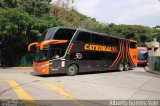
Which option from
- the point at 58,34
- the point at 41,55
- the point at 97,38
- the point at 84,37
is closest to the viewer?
the point at 41,55

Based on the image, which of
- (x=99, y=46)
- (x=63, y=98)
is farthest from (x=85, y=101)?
(x=99, y=46)

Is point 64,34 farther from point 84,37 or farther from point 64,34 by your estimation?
point 84,37

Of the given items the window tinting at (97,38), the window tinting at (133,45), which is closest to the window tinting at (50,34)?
the window tinting at (97,38)

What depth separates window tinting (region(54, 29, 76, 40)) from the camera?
867 inches

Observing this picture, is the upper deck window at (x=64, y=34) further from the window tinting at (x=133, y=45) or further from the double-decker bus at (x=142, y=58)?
the double-decker bus at (x=142, y=58)

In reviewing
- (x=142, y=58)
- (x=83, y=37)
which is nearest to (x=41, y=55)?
(x=83, y=37)

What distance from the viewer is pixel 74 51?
23234 millimetres

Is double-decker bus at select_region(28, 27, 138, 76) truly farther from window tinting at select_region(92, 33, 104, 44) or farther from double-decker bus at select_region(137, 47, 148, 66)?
double-decker bus at select_region(137, 47, 148, 66)

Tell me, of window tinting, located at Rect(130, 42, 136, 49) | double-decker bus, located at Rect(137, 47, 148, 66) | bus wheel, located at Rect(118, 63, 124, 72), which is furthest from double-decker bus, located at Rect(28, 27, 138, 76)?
double-decker bus, located at Rect(137, 47, 148, 66)

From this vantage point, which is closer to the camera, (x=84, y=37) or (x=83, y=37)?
(x=83, y=37)

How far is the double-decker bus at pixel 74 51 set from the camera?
21688 millimetres

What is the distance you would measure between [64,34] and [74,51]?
64.0 inches

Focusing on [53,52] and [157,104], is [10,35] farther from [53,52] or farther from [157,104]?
[157,104]

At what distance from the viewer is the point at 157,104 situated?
11.7 metres
